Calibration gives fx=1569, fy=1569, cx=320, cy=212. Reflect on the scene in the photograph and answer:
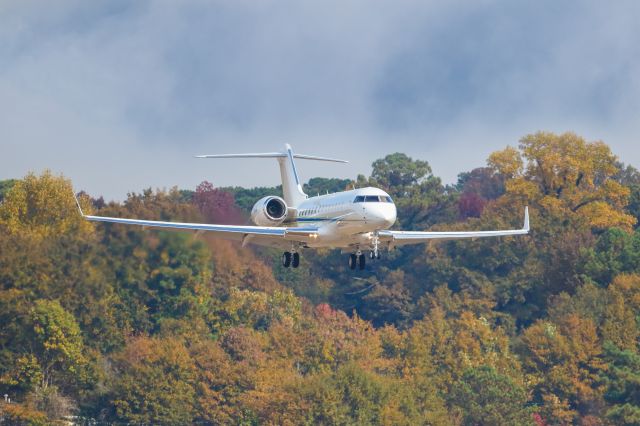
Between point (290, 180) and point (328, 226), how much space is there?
Result: 1458 cm

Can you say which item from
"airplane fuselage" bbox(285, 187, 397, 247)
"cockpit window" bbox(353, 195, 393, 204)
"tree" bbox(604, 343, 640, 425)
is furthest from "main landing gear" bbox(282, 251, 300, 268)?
"tree" bbox(604, 343, 640, 425)

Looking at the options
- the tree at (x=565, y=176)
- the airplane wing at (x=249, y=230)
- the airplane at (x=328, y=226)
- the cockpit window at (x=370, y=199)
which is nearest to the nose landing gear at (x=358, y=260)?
the airplane at (x=328, y=226)

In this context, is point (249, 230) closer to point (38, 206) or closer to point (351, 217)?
point (351, 217)

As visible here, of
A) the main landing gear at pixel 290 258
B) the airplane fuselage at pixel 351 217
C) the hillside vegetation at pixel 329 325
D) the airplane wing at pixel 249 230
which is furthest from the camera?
the hillside vegetation at pixel 329 325

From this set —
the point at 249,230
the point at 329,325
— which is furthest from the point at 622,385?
the point at 249,230

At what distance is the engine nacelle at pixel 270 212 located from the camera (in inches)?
2483

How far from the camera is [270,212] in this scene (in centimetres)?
6328

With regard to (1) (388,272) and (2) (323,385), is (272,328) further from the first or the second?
(1) (388,272)

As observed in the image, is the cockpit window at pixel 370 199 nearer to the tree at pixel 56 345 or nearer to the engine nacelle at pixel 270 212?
the engine nacelle at pixel 270 212

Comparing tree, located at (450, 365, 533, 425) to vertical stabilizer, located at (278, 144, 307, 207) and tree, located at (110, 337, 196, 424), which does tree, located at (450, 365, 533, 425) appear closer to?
tree, located at (110, 337, 196, 424)

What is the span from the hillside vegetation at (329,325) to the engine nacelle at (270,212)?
46.6ft

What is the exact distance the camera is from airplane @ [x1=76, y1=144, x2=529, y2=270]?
5616 cm

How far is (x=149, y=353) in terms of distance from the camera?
100 metres

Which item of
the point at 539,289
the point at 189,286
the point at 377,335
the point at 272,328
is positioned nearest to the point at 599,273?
the point at 539,289
